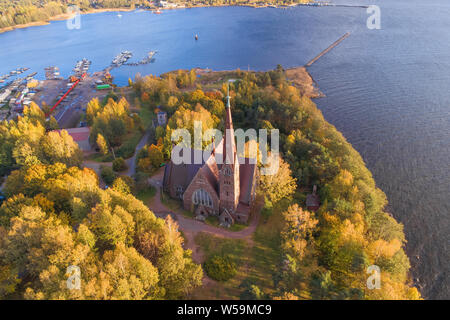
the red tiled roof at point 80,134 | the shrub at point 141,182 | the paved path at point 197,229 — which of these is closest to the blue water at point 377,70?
the paved path at point 197,229

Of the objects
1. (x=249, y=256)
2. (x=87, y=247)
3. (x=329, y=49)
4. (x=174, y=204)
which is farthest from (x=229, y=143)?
(x=329, y=49)

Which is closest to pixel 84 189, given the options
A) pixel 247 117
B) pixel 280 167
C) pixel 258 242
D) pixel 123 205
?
pixel 123 205

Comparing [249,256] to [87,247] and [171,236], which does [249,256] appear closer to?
[171,236]

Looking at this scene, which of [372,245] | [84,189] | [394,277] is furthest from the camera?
[84,189]

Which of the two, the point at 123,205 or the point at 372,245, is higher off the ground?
the point at 123,205

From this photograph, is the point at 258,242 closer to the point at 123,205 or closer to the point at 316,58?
the point at 123,205

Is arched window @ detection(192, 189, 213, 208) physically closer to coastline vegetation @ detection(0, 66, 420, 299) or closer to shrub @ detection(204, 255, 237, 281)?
coastline vegetation @ detection(0, 66, 420, 299)

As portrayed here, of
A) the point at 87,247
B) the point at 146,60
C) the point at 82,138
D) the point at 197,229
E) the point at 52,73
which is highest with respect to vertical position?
the point at 146,60

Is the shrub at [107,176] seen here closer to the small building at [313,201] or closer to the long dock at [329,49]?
the small building at [313,201]
